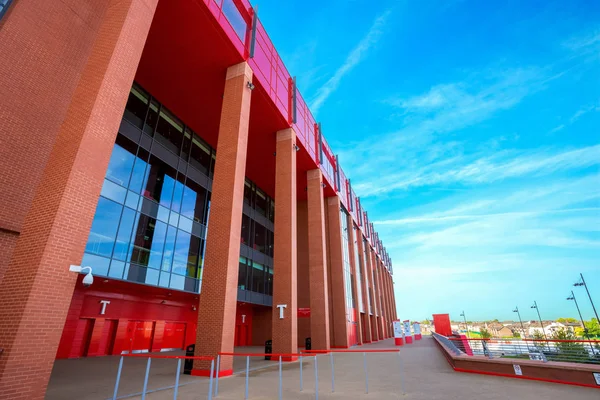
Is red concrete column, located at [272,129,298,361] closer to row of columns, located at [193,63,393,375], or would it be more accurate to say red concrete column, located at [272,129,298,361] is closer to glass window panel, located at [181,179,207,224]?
row of columns, located at [193,63,393,375]

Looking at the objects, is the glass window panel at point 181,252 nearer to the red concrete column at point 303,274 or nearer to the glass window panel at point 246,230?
the glass window panel at point 246,230

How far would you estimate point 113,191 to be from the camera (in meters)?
16.6

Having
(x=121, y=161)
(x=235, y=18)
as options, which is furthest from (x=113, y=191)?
(x=235, y=18)

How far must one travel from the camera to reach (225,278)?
12328mm

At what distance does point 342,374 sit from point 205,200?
16703 mm

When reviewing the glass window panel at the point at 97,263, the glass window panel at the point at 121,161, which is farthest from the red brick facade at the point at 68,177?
the glass window panel at the point at 121,161

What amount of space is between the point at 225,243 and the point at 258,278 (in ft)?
62.0

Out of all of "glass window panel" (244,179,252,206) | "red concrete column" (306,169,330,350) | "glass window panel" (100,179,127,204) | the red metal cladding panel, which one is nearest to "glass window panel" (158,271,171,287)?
"glass window panel" (100,179,127,204)

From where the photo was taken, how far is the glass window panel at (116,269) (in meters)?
15.9

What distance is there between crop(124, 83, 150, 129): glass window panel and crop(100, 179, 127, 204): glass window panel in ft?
13.9

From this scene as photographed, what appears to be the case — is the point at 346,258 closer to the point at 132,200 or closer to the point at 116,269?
the point at 132,200

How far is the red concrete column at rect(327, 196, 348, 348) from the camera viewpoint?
26984mm

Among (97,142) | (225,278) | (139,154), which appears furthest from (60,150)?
(139,154)

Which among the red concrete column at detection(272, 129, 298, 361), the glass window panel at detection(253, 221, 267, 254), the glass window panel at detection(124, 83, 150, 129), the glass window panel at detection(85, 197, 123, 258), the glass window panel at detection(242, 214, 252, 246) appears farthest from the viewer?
the glass window panel at detection(253, 221, 267, 254)
